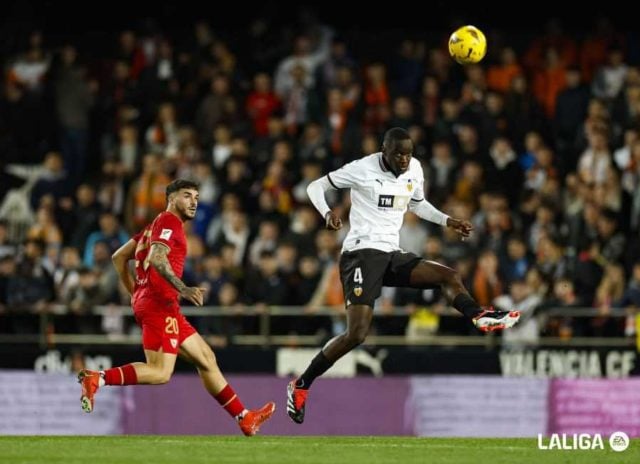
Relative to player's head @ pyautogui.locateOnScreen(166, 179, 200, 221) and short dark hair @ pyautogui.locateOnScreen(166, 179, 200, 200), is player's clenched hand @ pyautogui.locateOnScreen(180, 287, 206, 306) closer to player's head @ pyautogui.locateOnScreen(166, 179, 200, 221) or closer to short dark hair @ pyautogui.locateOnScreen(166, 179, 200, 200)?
player's head @ pyautogui.locateOnScreen(166, 179, 200, 221)

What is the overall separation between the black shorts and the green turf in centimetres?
120

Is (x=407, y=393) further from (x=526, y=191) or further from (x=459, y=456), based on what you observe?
(x=459, y=456)

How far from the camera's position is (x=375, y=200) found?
13656mm

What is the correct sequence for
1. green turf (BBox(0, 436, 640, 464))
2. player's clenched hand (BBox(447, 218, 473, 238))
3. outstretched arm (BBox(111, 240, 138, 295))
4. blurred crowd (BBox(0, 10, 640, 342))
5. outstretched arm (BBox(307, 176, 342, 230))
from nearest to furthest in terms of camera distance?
green turf (BBox(0, 436, 640, 464)) < player's clenched hand (BBox(447, 218, 473, 238)) < outstretched arm (BBox(307, 176, 342, 230)) < outstretched arm (BBox(111, 240, 138, 295)) < blurred crowd (BBox(0, 10, 640, 342))

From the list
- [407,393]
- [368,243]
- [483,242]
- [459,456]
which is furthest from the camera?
[483,242]

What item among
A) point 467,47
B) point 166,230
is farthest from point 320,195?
point 467,47

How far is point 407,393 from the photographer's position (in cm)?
1812

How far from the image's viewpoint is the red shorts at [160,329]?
1330 cm

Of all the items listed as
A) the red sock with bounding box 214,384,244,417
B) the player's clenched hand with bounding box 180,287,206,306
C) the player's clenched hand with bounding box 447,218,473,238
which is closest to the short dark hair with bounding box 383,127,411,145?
the player's clenched hand with bounding box 447,218,473,238

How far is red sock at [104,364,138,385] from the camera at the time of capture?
13375mm

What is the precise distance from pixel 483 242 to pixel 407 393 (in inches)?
94.3

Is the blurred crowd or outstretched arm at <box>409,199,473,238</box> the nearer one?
outstretched arm at <box>409,199,473,238</box>

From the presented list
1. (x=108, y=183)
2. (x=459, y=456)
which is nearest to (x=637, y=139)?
(x=108, y=183)

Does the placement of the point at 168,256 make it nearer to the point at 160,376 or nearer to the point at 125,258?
the point at 125,258
